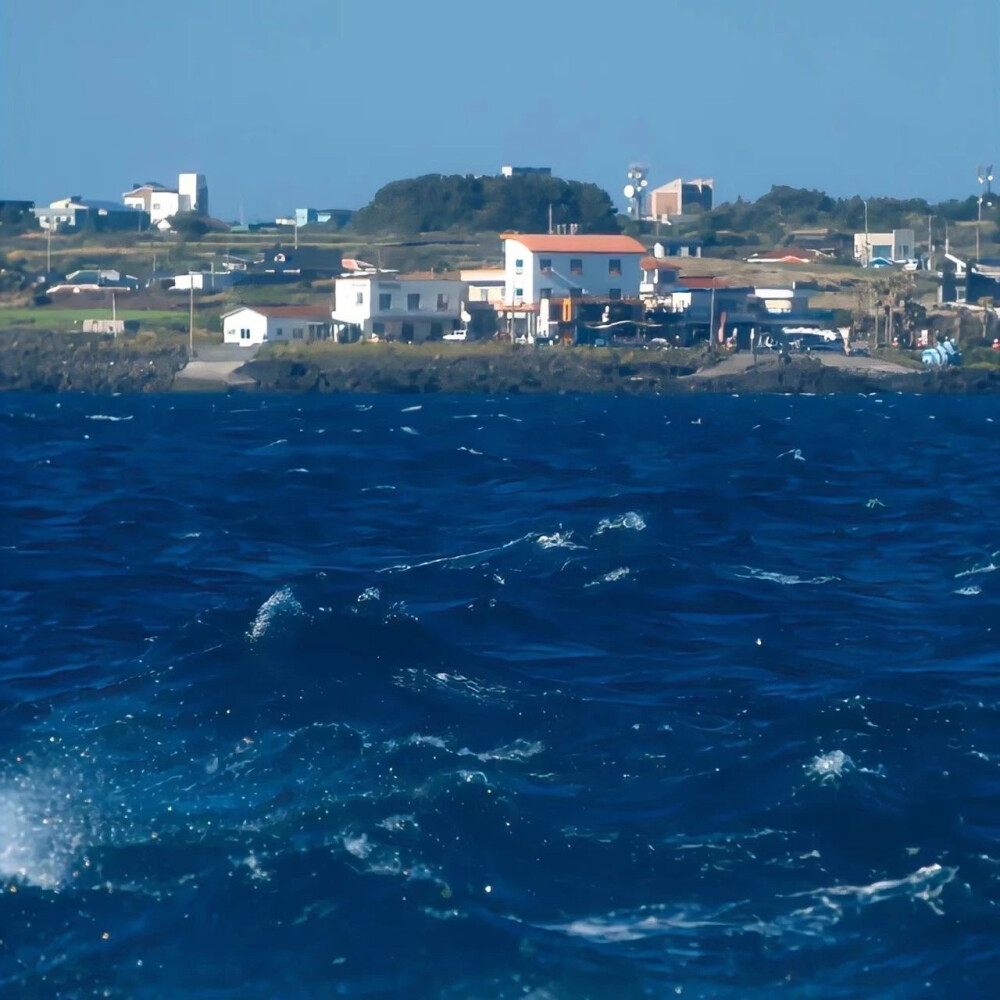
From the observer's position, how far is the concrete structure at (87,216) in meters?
75.3

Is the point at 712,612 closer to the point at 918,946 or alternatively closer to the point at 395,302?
the point at 918,946

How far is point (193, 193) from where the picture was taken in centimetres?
8594

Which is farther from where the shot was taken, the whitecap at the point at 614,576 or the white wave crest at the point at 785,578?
the white wave crest at the point at 785,578

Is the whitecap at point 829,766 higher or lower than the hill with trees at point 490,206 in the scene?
lower

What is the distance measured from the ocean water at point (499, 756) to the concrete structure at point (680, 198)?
84.8m

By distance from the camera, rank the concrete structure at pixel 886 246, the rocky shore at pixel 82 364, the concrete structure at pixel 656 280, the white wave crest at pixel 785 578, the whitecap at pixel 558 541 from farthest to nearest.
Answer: the concrete structure at pixel 886 246 < the concrete structure at pixel 656 280 < the rocky shore at pixel 82 364 < the whitecap at pixel 558 541 < the white wave crest at pixel 785 578

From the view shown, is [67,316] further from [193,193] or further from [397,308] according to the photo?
[193,193]

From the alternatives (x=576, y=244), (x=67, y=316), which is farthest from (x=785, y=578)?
(x=67, y=316)

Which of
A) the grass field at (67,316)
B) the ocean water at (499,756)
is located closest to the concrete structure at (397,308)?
the grass field at (67,316)

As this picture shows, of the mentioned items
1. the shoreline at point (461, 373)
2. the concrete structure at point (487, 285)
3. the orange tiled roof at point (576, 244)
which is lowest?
the shoreline at point (461, 373)

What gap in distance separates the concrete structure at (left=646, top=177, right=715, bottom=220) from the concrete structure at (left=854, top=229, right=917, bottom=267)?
18115mm

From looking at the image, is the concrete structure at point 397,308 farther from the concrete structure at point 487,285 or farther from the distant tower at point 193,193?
the distant tower at point 193,193

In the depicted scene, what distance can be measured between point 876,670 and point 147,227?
246 ft

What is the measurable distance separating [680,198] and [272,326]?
48005 mm
